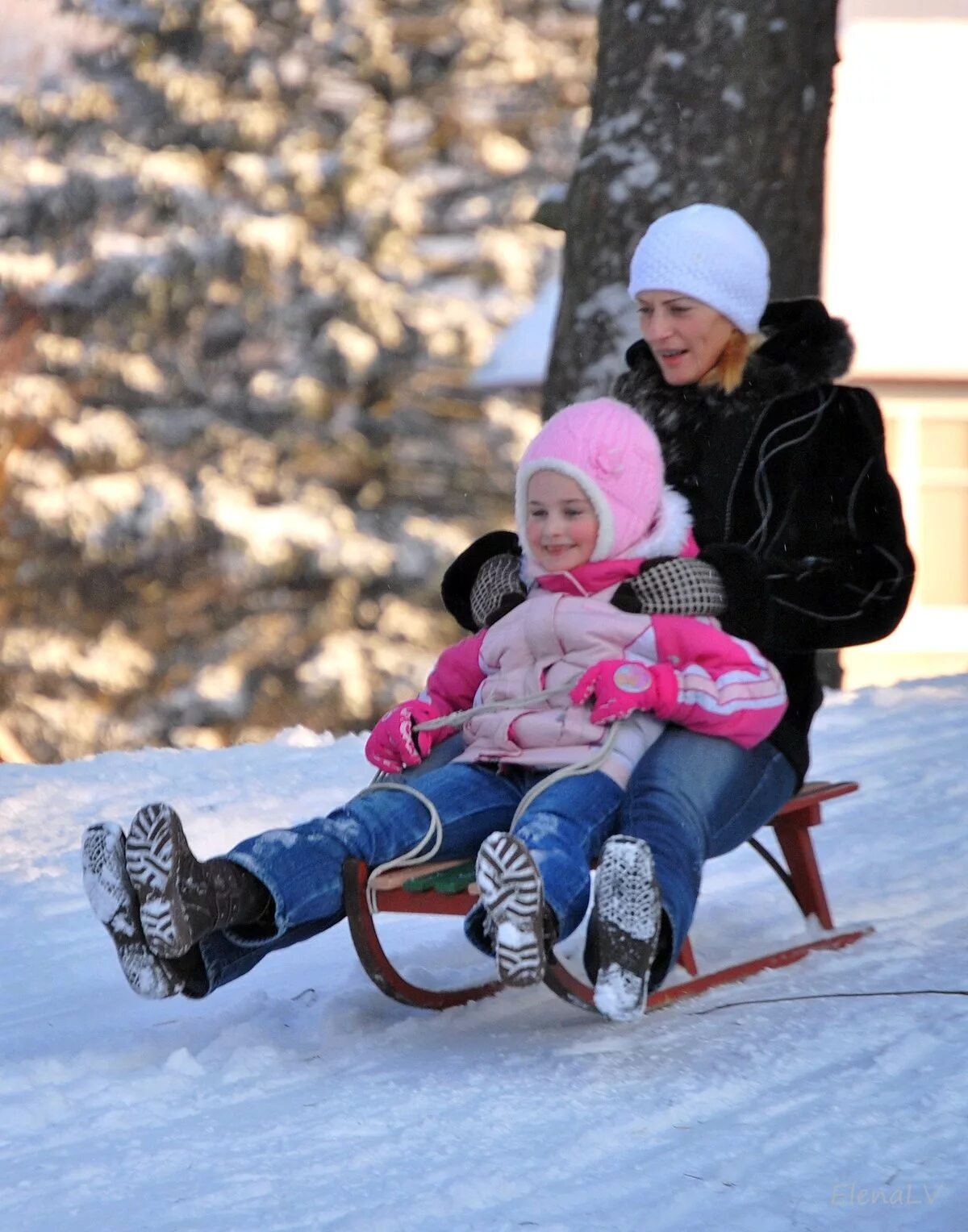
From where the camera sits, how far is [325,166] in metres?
16.9

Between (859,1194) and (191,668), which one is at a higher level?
(859,1194)

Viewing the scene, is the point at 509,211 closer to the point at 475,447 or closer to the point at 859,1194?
the point at 475,447

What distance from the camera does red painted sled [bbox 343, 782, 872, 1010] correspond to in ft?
9.20

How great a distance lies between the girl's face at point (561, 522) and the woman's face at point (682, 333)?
499 mm

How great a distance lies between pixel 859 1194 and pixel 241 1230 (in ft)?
2.47

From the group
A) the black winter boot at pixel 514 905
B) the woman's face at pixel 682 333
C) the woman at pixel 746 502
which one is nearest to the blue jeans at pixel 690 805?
the woman at pixel 746 502

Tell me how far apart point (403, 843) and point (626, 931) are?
0.48 m

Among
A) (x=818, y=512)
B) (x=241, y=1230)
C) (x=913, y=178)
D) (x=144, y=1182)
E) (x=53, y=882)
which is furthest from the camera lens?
(x=913, y=178)

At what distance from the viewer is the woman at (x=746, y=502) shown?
3.07 m

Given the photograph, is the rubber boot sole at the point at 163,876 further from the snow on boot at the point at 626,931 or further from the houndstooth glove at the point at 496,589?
the houndstooth glove at the point at 496,589

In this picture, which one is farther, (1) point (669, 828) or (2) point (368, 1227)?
(1) point (669, 828)

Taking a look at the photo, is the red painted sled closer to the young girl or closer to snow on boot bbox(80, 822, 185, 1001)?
the young girl

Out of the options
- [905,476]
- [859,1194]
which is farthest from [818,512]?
[905,476]

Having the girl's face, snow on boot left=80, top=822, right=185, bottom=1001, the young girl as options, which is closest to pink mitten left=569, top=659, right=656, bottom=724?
the young girl
